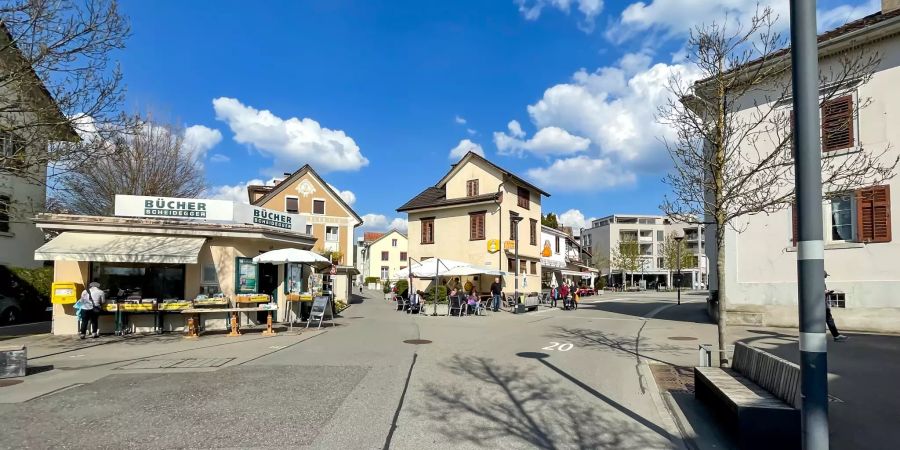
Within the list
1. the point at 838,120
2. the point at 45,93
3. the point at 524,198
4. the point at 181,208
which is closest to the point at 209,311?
the point at 181,208

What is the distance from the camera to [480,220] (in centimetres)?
3519

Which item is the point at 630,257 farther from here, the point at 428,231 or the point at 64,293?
the point at 64,293

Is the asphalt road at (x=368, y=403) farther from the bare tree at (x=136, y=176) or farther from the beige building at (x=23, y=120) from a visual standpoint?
the bare tree at (x=136, y=176)

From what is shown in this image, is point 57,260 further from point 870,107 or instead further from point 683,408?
point 870,107

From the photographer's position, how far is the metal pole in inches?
136

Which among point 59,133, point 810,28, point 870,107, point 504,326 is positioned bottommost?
point 504,326

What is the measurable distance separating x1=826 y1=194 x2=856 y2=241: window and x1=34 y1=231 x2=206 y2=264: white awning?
772 inches

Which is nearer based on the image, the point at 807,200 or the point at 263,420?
the point at 807,200

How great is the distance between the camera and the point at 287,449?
18.2ft

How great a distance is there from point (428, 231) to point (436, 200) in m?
2.31

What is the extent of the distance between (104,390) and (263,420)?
3.39 metres

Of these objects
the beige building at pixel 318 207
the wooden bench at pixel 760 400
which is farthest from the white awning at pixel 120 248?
the beige building at pixel 318 207

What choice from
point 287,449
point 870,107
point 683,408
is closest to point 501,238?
point 870,107

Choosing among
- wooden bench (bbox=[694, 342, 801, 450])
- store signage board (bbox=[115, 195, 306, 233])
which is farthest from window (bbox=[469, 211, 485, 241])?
wooden bench (bbox=[694, 342, 801, 450])
